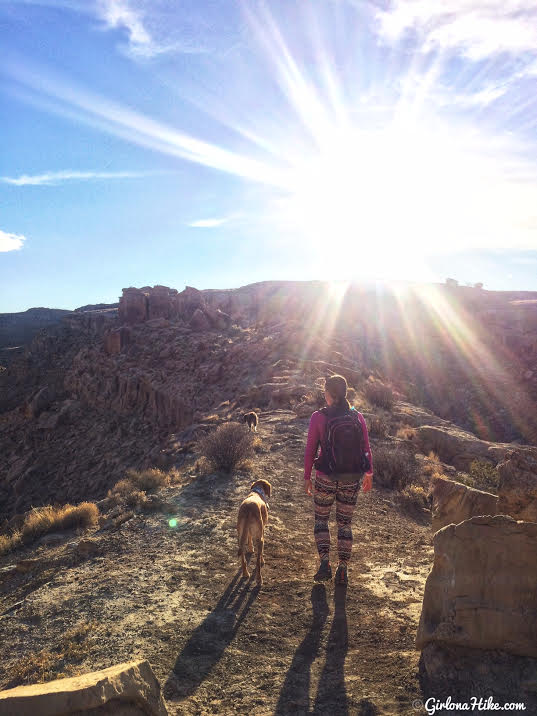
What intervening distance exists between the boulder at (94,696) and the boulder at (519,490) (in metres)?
4.09

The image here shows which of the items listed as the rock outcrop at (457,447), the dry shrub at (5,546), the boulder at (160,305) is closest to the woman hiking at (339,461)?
the dry shrub at (5,546)

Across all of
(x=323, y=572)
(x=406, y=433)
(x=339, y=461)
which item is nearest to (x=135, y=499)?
(x=323, y=572)

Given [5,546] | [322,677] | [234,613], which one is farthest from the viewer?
[5,546]

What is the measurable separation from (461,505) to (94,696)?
449cm

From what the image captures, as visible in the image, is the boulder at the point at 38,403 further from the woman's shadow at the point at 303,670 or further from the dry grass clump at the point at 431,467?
the woman's shadow at the point at 303,670

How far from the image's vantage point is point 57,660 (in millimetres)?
4199

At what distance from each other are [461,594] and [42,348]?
47.0 m

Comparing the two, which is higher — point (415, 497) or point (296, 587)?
point (296, 587)

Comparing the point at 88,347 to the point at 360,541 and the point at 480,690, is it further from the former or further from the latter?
the point at 480,690

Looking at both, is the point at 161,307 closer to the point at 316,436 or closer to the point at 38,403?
the point at 38,403

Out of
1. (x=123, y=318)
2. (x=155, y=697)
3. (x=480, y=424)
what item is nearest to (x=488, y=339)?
(x=480, y=424)

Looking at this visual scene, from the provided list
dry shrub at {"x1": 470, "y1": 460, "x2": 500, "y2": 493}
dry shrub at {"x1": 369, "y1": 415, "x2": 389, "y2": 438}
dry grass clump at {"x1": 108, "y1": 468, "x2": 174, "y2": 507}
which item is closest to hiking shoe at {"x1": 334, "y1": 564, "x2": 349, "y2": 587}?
dry grass clump at {"x1": 108, "y1": 468, "x2": 174, "y2": 507}

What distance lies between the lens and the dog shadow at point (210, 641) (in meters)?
3.84

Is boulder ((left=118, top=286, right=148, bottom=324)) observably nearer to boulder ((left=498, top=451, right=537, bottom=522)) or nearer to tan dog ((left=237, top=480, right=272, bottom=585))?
tan dog ((left=237, top=480, right=272, bottom=585))
